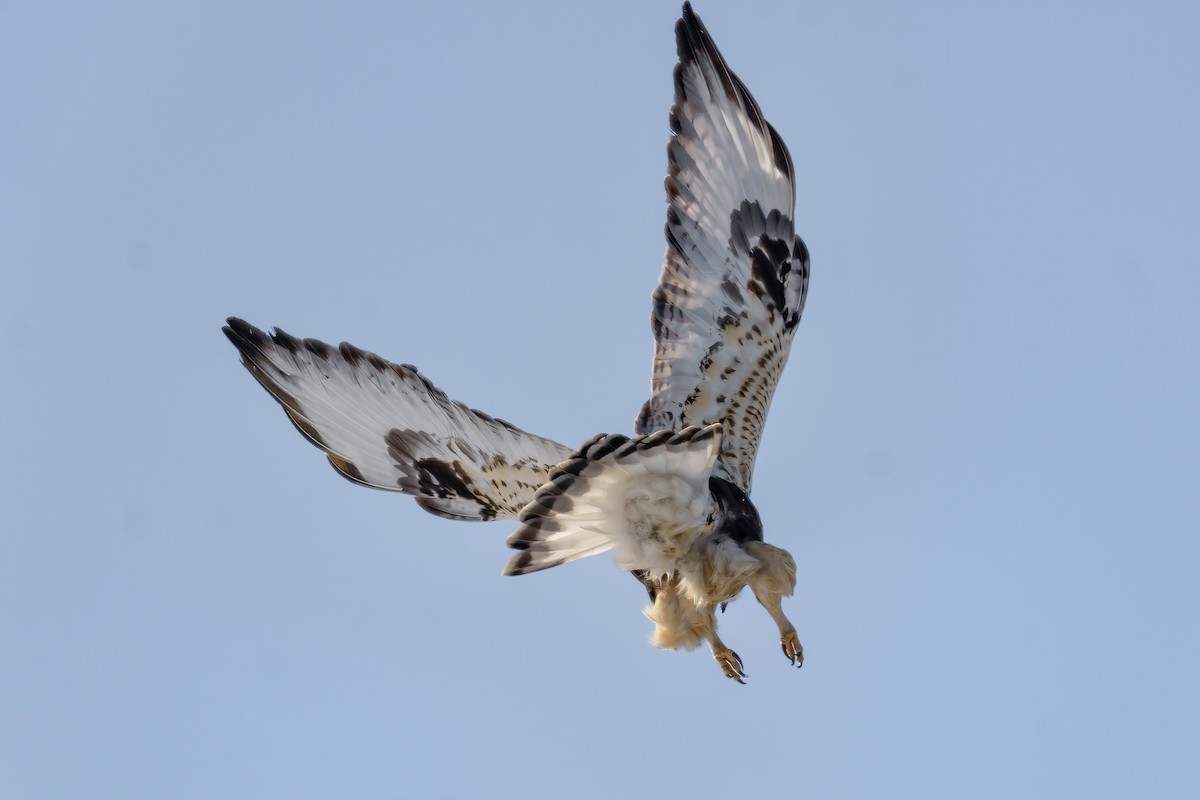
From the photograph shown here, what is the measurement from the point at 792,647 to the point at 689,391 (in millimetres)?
1979

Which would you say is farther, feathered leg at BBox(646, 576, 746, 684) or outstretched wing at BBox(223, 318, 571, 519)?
outstretched wing at BBox(223, 318, 571, 519)

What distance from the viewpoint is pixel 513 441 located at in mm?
9109

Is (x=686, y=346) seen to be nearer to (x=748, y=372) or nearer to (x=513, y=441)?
(x=748, y=372)

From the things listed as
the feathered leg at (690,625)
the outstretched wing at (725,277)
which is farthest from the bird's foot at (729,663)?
the outstretched wing at (725,277)

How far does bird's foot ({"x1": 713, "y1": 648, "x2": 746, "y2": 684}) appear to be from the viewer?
353 inches

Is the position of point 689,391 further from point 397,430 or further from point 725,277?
point 397,430

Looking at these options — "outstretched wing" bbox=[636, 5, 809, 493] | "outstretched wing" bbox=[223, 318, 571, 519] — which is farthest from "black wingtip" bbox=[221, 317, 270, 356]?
"outstretched wing" bbox=[636, 5, 809, 493]

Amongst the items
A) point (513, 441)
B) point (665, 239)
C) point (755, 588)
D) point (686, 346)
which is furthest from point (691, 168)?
point (755, 588)

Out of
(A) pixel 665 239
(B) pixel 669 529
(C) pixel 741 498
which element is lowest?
(B) pixel 669 529

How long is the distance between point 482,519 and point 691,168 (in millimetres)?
2910

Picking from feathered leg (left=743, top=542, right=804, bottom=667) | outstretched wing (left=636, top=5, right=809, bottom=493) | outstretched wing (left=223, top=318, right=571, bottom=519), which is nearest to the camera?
feathered leg (left=743, top=542, right=804, bottom=667)

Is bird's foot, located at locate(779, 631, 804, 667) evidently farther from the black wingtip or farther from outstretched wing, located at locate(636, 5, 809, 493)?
the black wingtip

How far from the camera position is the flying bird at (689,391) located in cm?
891

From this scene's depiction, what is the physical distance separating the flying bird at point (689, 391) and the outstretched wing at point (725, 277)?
10 millimetres
